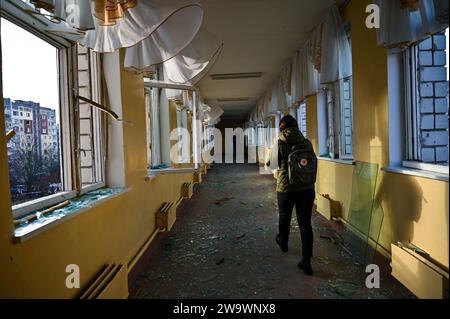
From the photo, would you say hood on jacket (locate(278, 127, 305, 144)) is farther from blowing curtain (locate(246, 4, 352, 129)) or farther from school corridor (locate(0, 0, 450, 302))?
blowing curtain (locate(246, 4, 352, 129))

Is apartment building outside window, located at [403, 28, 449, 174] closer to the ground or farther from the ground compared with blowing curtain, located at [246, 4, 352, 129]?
closer to the ground

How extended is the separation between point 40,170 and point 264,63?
16.7 ft

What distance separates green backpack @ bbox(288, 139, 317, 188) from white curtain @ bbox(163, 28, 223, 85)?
1.16 m

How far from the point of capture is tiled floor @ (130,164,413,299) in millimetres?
2287

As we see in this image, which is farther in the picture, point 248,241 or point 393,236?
point 248,241

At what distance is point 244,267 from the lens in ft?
9.12

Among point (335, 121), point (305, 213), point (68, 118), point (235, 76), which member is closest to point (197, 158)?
point (305, 213)

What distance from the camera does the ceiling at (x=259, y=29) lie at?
3.44 meters

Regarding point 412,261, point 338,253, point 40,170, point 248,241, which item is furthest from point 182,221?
point 412,261

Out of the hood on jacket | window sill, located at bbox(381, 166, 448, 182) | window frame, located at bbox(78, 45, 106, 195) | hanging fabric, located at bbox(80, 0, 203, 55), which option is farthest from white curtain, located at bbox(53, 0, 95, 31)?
window sill, located at bbox(381, 166, 448, 182)

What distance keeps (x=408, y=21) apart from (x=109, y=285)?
264 centimetres

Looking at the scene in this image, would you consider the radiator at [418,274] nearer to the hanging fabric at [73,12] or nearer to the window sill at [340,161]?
the window sill at [340,161]
